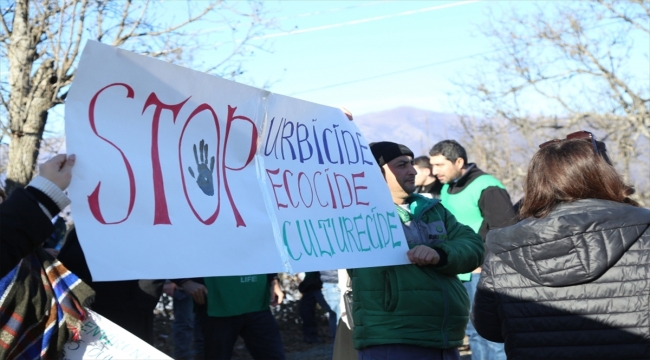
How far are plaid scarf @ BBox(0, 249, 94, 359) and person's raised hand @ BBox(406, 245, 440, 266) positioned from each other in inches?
59.0

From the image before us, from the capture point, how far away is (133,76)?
2500 mm

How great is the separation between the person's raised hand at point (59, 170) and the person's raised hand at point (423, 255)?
6.02 feet

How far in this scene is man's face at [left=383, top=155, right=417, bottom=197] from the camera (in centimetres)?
406

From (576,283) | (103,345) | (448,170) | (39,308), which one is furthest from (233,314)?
(576,283)

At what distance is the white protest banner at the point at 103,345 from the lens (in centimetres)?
309

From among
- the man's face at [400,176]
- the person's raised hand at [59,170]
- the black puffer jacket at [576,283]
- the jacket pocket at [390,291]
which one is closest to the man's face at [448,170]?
the man's face at [400,176]

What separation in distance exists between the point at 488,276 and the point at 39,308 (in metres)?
1.71

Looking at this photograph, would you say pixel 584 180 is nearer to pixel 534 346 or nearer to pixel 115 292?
pixel 534 346

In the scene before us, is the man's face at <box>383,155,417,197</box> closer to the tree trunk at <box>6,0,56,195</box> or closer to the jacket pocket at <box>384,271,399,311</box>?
the jacket pocket at <box>384,271,399,311</box>

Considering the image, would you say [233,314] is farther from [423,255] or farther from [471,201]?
[423,255]

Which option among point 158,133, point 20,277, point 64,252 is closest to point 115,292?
point 64,252

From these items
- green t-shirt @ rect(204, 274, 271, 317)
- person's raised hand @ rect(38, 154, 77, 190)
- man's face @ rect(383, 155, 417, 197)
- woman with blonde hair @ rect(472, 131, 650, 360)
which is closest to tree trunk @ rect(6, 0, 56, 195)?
green t-shirt @ rect(204, 274, 271, 317)

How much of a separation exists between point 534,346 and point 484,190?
→ 13.9 ft

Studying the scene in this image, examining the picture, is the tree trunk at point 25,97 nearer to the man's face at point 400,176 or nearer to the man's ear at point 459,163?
the man's ear at point 459,163
